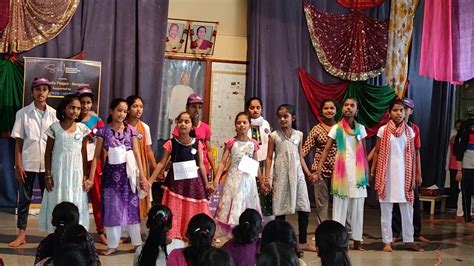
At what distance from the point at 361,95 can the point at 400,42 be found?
918 mm

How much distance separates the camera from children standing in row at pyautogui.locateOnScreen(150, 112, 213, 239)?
5.02 metres

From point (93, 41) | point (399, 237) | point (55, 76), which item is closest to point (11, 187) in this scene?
point (55, 76)

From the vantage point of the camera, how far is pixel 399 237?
6547 millimetres

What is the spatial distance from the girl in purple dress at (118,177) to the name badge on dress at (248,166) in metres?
0.80

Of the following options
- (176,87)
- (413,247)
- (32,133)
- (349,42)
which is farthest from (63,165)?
(349,42)

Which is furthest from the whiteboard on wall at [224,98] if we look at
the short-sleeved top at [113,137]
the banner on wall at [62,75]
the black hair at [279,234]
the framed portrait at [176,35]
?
the black hair at [279,234]

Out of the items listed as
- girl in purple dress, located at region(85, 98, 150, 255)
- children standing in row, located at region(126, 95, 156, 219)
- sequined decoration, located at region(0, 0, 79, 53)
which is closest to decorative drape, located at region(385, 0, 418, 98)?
children standing in row, located at region(126, 95, 156, 219)

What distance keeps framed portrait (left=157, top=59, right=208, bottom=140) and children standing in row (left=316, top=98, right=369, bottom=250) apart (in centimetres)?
297

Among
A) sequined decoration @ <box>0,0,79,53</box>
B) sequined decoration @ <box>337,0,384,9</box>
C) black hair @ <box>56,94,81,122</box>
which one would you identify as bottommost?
black hair @ <box>56,94,81,122</box>

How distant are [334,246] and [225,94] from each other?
5.90m

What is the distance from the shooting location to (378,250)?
19.4ft

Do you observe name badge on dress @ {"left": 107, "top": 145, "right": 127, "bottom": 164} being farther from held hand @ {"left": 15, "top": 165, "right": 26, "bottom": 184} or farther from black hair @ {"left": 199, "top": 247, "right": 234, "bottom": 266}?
black hair @ {"left": 199, "top": 247, "right": 234, "bottom": 266}

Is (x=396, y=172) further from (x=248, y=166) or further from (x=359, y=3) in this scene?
(x=359, y=3)

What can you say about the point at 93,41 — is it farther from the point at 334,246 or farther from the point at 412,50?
Answer: the point at 334,246
